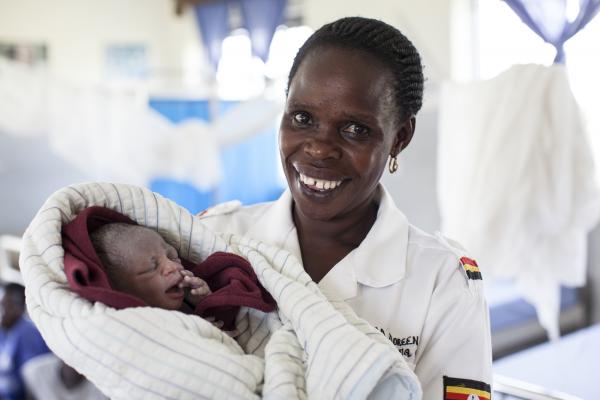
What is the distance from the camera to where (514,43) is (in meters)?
3.88

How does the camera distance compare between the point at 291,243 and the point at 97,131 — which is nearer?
the point at 291,243

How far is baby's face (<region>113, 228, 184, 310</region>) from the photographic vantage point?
1.00 m

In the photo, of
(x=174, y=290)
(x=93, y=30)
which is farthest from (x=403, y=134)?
(x=93, y=30)

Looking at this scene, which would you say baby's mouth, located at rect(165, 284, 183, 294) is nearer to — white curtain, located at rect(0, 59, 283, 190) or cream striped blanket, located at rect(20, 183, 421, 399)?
cream striped blanket, located at rect(20, 183, 421, 399)

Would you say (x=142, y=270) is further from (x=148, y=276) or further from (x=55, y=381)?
(x=55, y=381)

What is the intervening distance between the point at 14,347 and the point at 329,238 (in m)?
2.07

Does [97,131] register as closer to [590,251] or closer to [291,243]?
[291,243]

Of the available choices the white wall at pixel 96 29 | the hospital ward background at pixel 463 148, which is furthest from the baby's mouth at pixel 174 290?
the white wall at pixel 96 29

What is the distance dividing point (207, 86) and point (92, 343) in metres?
3.28

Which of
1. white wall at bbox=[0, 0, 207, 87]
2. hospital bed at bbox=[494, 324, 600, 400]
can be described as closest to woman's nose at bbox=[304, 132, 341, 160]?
hospital bed at bbox=[494, 324, 600, 400]

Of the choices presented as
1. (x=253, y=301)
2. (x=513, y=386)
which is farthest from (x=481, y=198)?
(x=253, y=301)

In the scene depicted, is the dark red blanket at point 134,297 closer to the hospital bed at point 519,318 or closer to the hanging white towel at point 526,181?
the hanging white towel at point 526,181

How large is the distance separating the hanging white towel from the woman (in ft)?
4.46

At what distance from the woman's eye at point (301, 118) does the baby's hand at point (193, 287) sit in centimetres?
32
